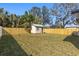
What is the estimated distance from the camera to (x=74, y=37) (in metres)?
12.3

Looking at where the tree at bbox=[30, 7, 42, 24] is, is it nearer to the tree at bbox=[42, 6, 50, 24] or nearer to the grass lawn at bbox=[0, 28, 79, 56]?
the tree at bbox=[42, 6, 50, 24]

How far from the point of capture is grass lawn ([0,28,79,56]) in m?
12.3

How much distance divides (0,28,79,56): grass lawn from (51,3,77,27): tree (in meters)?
0.27

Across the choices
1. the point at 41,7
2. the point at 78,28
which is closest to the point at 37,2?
the point at 41,7

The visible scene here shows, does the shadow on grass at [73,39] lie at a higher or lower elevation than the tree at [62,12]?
lower

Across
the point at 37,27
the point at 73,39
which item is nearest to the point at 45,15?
the point at 37,27

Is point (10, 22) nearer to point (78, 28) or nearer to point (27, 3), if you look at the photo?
point (27, 3)

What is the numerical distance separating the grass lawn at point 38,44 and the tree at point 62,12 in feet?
0.88

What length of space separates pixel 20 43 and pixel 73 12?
108 centimetres

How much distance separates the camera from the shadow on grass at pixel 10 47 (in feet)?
40.3

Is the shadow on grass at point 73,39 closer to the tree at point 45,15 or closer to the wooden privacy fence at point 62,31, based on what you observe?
the wooden privacy fence at point 62,31

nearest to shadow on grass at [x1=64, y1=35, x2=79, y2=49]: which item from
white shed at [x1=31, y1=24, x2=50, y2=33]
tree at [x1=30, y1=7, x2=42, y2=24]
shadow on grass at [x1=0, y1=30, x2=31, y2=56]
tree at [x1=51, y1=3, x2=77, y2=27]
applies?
tree at [x1=51, y1=3, x2=77, y2=27]

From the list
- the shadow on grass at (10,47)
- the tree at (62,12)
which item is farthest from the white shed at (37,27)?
the shadow on grass at (10,47)

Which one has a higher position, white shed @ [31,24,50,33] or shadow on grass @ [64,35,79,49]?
white shed @ [31,24,50,33]
